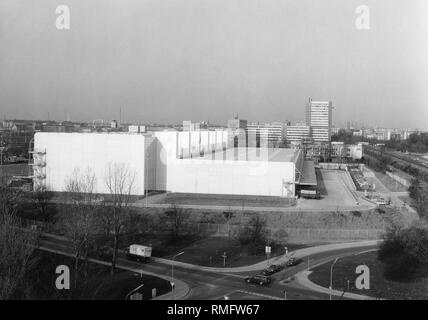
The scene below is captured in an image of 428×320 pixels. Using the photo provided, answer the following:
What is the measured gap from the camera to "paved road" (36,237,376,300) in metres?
10.1

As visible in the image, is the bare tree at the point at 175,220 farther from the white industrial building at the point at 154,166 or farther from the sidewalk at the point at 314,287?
the sidewalk at the point at 314,287

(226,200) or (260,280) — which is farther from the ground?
(226,200)

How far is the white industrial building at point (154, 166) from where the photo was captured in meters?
20.6

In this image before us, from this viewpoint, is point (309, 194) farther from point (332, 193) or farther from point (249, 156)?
point (249, 156)

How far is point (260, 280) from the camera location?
Result: 11.0 metres

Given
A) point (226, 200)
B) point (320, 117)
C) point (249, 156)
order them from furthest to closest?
point (320, 117)
point (249, 156)
point (226, 200)

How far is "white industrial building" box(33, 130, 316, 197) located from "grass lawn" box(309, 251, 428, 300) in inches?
307

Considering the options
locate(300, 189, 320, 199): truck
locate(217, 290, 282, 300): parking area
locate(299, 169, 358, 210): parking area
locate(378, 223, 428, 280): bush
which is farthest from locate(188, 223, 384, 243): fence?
locate(217, 290, 282, 300): parking area

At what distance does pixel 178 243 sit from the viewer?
14.8m

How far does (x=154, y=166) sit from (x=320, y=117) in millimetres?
56602

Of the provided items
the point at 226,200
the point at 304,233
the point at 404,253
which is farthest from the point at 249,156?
the point at 404,253
